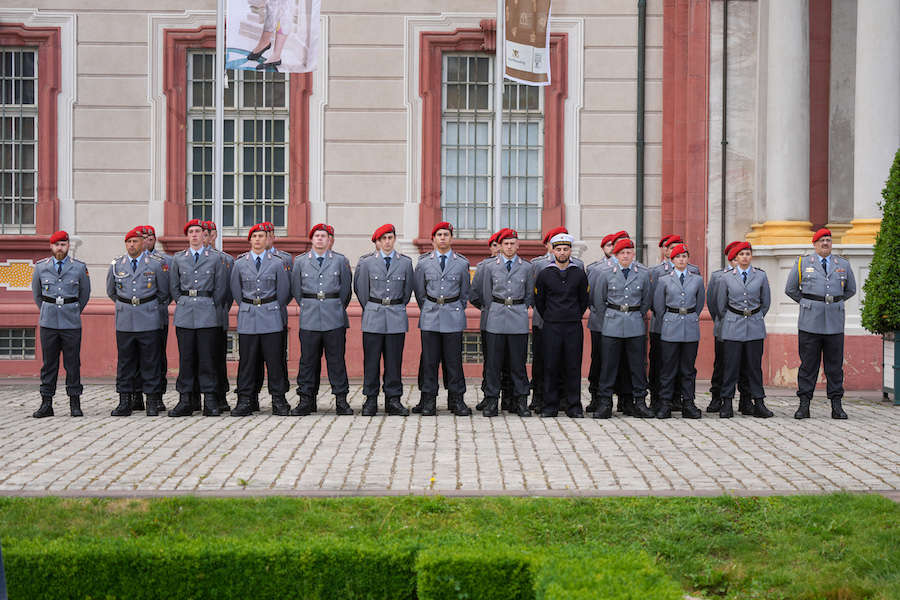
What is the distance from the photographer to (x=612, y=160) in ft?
53.5

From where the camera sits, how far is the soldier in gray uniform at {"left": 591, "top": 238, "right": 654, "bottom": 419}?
1162cm

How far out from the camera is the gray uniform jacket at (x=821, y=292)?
11711 mm

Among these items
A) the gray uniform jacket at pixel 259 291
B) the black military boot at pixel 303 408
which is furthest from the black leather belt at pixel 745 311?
the gray uniform jacket at pixel 259 291

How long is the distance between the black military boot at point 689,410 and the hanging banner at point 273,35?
5.97 metres

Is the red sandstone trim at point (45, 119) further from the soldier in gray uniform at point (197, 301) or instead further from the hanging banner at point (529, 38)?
the hanging banner at point (529, 38)

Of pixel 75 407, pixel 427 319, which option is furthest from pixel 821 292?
pixel 75 407

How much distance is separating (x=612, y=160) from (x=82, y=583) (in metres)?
12.1

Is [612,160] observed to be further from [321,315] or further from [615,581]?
[615,581]

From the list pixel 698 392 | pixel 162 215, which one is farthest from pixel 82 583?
pixel 162 215

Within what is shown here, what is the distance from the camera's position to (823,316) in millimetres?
11711

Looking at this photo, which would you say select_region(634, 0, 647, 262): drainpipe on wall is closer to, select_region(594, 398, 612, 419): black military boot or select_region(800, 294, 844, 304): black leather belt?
select_region(800, 294, 844, 304): black leather belt

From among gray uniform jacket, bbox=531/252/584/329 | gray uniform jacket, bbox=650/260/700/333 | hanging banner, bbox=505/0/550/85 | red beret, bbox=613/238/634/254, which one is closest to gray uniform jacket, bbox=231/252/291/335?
gray uniform jacket, bbox=531/252/584/329

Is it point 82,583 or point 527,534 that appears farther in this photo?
point 527,534

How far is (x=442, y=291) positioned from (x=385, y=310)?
600 millimetres
